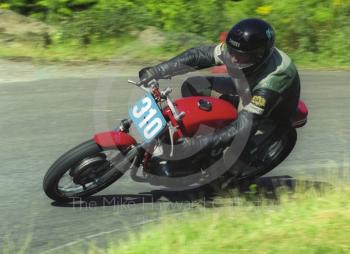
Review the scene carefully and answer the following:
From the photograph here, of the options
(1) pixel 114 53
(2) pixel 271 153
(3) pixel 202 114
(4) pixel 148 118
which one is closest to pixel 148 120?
(4) pixel 148 118

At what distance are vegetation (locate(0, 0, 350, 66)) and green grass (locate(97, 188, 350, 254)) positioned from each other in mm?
7366

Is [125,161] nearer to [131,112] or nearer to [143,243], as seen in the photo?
[131,112]

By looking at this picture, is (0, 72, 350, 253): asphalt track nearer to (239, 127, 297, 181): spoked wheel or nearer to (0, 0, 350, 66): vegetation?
(239, 127, 297, 181): spoked wheel

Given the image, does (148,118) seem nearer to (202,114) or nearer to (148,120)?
(148,120)

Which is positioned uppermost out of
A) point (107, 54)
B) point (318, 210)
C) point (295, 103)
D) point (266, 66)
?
point (266, 66)

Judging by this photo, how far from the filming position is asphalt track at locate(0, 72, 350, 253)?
222 inches

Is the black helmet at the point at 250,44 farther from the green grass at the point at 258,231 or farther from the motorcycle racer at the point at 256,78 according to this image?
the green grass at the point at 258,231

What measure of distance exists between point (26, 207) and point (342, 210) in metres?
2.72

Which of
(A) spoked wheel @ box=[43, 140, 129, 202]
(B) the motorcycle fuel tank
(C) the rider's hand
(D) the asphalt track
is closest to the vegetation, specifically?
(D) the asphalt track

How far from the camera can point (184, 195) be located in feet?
21.1

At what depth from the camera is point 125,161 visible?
5867 mm

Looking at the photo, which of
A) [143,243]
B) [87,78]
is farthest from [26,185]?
[87,78]

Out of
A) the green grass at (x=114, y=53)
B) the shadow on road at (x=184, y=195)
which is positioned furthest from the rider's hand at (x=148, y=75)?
the green grass at (x=114, y=53)

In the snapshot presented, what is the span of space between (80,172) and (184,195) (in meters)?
1.10
